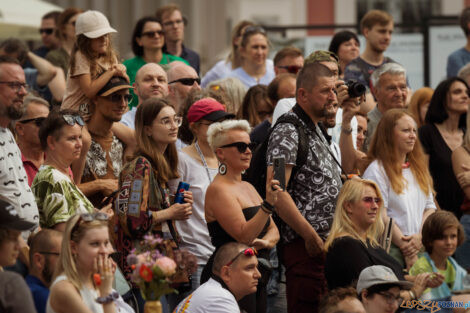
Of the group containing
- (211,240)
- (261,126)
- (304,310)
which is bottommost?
(304,310)

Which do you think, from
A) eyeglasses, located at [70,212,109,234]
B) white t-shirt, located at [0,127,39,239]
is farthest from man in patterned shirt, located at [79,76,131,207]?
eyeglasses, located at [70,212,109,234]

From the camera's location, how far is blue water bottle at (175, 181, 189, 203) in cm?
702

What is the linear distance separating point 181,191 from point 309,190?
953 millimetres

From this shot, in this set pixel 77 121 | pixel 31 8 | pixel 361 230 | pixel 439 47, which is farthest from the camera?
pixel 31 8

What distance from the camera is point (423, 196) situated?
332 inches

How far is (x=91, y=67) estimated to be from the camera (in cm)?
785

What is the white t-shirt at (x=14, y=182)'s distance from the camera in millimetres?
6254

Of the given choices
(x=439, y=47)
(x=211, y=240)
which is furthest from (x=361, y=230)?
(x=439, y=47)

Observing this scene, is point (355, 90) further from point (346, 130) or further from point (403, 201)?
point (403, 201)

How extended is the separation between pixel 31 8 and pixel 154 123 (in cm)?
873

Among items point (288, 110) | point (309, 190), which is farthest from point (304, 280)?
point (288, 110)

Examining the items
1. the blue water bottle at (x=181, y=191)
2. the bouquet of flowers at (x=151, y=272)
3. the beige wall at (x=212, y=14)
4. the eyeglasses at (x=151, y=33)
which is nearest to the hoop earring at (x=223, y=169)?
the blue water bottle at (x=181, y=191)

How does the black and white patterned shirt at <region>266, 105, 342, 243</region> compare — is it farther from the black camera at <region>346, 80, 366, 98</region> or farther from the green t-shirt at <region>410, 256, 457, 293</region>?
the green t-shirt at <region>410, 256, 457, 293</region>

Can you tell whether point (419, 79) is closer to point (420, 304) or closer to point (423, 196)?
point (423, 196)
